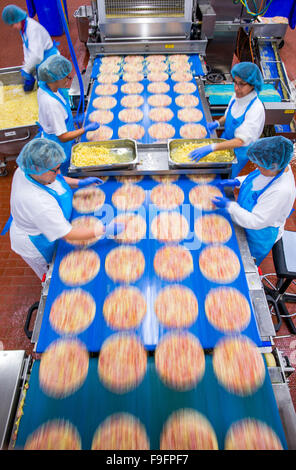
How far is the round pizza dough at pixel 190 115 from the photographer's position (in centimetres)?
320

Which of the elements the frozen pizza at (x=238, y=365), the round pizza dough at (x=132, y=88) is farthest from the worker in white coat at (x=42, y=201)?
the round pizza dough at (x=132, y=88)

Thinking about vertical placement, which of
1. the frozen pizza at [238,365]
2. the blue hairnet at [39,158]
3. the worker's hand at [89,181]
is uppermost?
the worker's hand at [89,181]

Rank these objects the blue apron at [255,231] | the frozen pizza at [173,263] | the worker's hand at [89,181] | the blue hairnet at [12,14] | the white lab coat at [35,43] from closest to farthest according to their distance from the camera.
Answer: the frozen pizza at [173,263], the blue apron at [255,231], the worker's hand at [89,181], the blue hairnet at [12,14], the white lab coat at [35,43]

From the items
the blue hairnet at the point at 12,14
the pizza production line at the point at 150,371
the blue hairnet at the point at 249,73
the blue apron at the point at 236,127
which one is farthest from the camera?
the blue hairnet at the point at 12,14

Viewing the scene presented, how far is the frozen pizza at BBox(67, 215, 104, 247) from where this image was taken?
2147 millimetres

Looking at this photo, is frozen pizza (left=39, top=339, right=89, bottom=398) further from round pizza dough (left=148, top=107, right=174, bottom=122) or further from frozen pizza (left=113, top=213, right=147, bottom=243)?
round pizza dough (left=148, top=107, right=174, bottom=122)

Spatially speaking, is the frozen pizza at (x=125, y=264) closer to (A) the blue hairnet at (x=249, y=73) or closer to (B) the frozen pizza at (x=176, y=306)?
(B) the frozen pizza at (x=176, y=306)

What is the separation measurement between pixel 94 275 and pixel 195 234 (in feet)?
2.77

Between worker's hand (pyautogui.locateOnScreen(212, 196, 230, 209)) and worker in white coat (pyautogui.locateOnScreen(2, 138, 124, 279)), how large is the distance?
0.83 m

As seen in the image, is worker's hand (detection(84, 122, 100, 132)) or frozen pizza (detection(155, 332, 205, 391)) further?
worker's hand (detection(84, 122, 100, 132))

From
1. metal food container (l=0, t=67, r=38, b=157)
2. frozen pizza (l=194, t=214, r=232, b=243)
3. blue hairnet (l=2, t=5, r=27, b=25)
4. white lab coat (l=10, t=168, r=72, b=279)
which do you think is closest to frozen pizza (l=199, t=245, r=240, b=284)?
frozen pizza (l=194, t=214, r=232, b=243)

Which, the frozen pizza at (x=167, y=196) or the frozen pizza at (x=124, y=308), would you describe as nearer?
the frozen pizza at (x=124, y=308)

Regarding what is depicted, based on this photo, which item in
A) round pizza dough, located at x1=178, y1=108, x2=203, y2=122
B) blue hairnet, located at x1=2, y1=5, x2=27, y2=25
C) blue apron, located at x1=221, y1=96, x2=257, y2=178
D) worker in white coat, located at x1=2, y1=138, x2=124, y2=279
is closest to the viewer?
worker in white coat, located at x1=2, y1=138, x2=124, y2=279

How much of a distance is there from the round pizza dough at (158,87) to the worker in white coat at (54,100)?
109 centimetres
